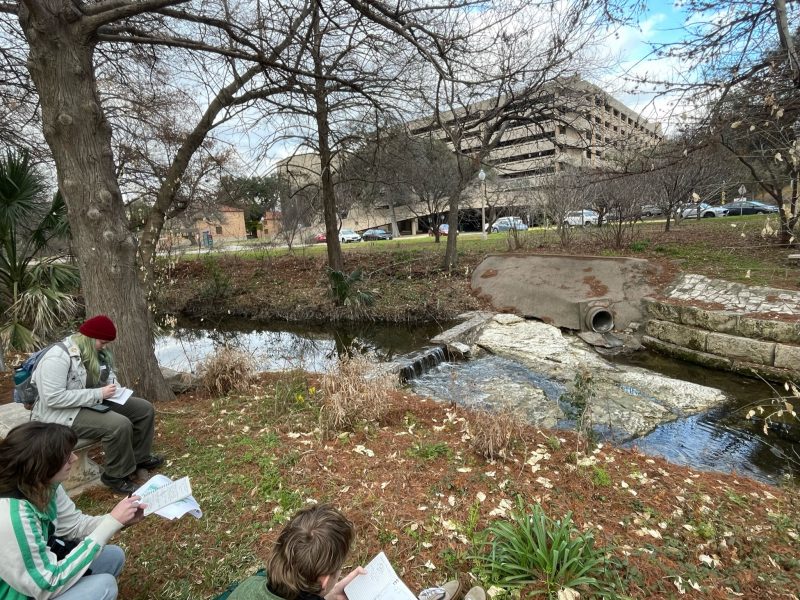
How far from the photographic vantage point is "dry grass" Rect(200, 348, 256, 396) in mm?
5902

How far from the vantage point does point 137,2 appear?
13.0 ft

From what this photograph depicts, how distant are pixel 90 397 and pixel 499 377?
5.99 metres

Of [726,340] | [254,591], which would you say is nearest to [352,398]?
[254,591]

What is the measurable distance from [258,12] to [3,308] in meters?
6.11

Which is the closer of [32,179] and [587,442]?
[587,442]

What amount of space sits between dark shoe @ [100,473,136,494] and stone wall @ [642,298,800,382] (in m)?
8.39

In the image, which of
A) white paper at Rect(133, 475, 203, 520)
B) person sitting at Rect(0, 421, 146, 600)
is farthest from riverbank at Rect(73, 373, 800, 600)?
person sitting at Rect(0, 421, 146, 600)

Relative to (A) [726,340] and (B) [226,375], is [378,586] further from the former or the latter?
(A) [726,340]

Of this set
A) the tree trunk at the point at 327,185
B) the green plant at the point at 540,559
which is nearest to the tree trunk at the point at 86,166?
the green plant at the point at 540,559

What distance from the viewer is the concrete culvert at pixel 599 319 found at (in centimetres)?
1029

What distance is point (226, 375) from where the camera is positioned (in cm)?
592

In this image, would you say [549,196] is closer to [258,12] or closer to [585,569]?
[258,12]

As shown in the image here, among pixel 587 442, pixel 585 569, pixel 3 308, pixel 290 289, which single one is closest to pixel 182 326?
pixel 290 289

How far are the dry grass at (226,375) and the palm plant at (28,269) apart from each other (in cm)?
296
